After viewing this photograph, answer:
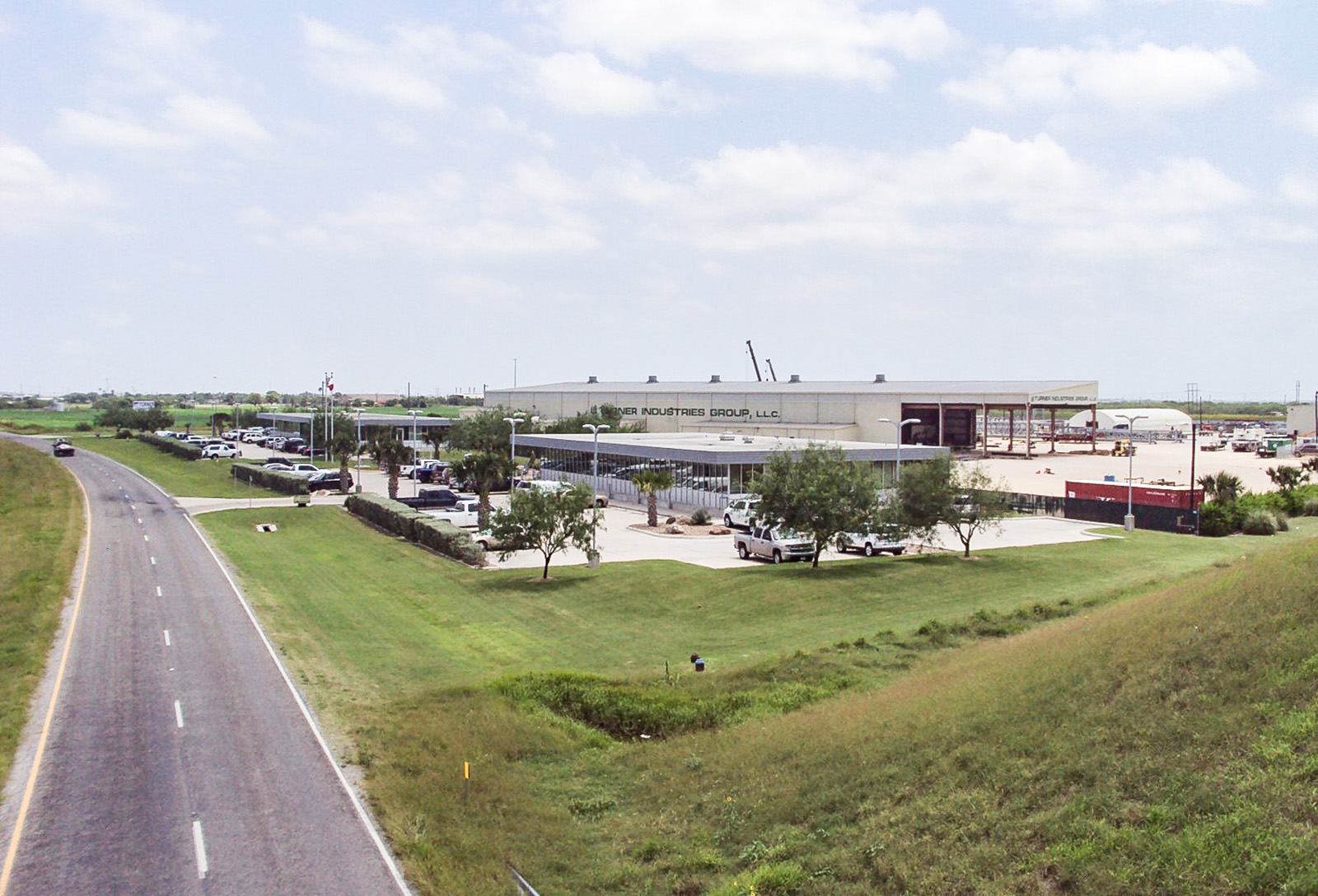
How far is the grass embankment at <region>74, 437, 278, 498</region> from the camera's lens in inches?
2960

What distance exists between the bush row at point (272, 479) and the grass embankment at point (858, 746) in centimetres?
4166

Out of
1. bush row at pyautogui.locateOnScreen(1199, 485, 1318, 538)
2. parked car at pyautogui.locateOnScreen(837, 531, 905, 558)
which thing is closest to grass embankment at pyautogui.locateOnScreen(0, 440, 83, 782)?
parked car at pyautogui.locateOnScreen(837, 531, 905, 558)

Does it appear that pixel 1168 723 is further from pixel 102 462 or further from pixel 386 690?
pixel 102 462

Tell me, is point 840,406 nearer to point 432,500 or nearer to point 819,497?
point 432,500

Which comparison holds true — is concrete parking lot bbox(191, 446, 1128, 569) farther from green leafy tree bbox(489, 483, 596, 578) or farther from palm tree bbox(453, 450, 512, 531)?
green leafy tree bbox(489, 483, 596, 578)

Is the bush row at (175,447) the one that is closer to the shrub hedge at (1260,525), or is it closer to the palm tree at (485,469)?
the palm tree at (485,469)

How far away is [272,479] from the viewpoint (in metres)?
77.4

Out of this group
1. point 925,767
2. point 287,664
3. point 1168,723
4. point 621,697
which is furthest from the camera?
point 287,664

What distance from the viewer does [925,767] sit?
1557cm

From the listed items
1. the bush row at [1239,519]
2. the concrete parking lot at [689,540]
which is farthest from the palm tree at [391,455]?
the bush row at [1239,519]

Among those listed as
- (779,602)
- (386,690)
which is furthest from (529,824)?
(779,602)

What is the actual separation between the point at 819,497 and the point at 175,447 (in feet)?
292

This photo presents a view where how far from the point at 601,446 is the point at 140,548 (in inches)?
1363

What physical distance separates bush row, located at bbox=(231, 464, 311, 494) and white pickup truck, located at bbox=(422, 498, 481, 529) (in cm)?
1330
